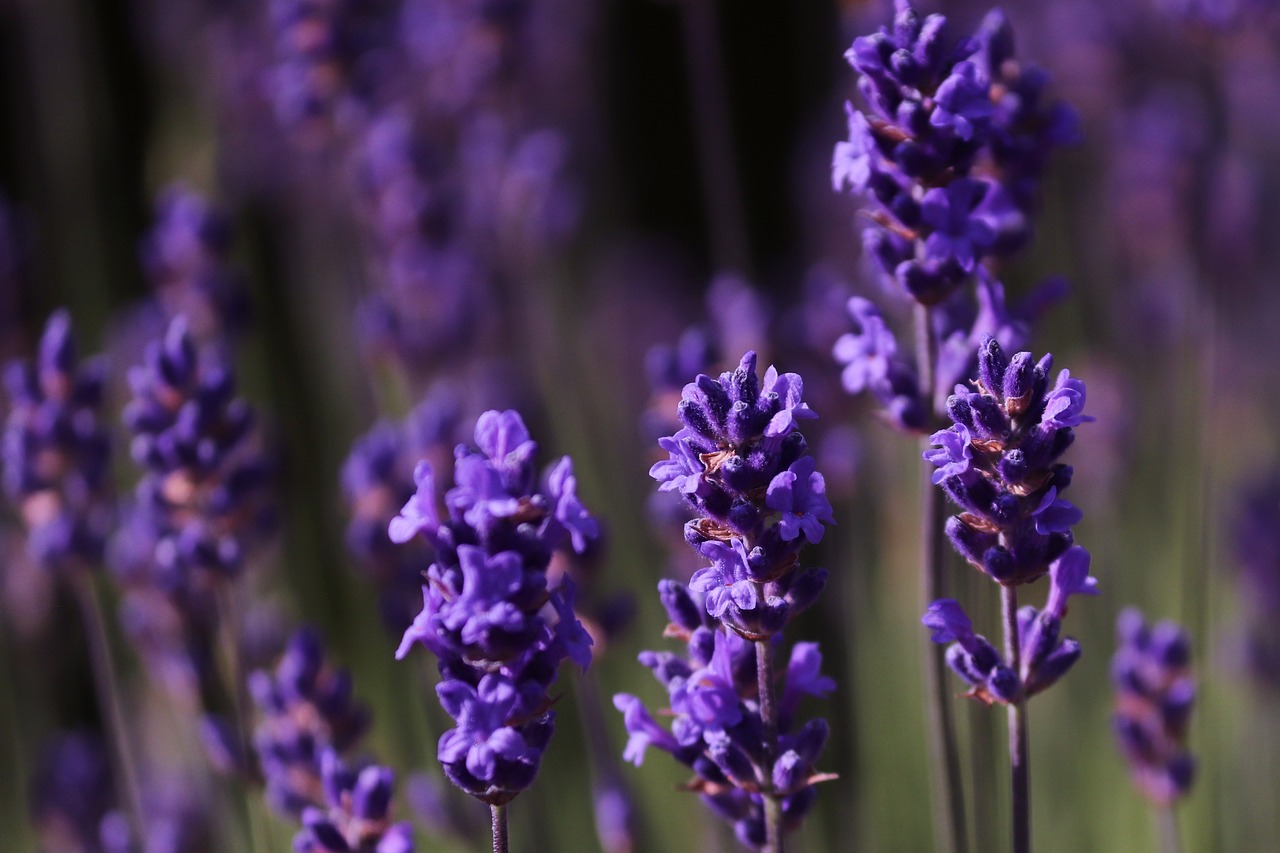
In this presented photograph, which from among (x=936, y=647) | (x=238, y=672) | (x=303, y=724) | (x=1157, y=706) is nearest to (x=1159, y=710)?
(x=1157, y=706)

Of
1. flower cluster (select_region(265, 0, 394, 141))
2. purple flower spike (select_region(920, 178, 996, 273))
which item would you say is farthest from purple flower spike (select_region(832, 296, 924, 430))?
flower cluster (select_region(265, 0, 394, 141))

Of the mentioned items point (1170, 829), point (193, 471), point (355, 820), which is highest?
point (193, 471)

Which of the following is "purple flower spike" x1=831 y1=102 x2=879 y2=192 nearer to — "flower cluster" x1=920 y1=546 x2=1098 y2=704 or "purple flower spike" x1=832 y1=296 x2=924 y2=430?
"purple flower spike" x1=832 y1=296 x2=924 y2=430

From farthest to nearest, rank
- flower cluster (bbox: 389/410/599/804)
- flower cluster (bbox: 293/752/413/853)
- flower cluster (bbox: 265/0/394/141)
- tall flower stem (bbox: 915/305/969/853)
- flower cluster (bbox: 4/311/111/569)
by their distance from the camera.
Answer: flower cluster (bbox: 265/0/394/141) → flower cluster (bbox: 4/311/111/569) → tall flower stem (bbox: 915/305/969/853) → flower cluster (bbox: 293/752/413/853) → flower cluster (bbox: 389/410/599/804)

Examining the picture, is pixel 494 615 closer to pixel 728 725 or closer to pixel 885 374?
pixel 728 725

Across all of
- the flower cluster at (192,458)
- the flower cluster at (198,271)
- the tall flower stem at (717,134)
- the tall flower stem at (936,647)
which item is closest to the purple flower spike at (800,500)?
the tall flower stem at (936,647)

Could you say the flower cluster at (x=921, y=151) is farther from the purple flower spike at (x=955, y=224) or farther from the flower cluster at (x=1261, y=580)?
the flower cluster at (x=1261, y=580)
